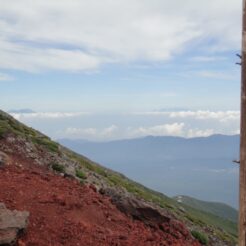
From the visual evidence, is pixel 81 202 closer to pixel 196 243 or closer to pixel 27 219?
pixel 27 219

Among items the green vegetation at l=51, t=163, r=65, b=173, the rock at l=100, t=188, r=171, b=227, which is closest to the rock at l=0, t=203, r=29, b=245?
the rock at l=100, t=188, r=171, b=227

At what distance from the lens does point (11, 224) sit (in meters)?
16.4

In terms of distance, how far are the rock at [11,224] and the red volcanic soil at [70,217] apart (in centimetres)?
37

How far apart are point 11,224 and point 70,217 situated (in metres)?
3.27

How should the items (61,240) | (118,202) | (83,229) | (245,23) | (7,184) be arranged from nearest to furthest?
(245,23), (61,240), (83,229), (7,184), (118,202)

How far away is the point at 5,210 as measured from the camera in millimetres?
17203

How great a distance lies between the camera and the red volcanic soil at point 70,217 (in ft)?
57.6

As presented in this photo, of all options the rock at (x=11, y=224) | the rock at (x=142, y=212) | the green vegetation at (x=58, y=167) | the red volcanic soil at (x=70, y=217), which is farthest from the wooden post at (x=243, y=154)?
the green vegetation at (x=58, y=167)

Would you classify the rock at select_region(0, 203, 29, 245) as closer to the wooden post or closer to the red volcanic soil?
the red volcanic soil

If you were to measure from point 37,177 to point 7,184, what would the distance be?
3016 mm

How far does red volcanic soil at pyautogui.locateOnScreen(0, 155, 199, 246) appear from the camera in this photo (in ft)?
57.6

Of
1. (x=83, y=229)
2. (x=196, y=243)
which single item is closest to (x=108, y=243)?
(x=83, y=229)

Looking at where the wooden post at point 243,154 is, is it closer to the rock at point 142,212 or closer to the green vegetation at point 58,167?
the rock at point 142,212

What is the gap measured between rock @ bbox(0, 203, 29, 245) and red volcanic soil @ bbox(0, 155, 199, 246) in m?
0.37
